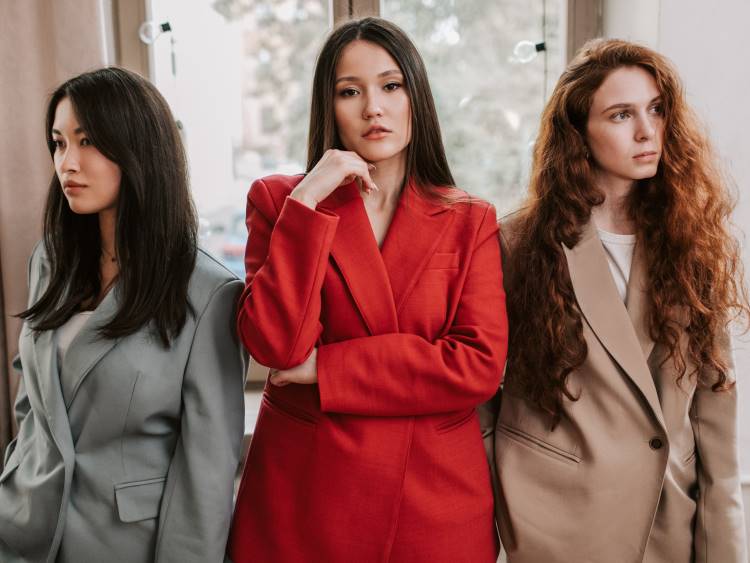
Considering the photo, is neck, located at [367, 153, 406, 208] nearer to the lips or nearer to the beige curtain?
the lips

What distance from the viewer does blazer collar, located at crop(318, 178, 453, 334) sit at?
1.28 meters

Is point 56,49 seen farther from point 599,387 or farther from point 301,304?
point 599,387

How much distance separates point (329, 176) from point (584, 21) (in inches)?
53.1

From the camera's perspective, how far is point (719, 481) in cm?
142

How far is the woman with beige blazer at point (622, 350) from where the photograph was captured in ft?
4.50

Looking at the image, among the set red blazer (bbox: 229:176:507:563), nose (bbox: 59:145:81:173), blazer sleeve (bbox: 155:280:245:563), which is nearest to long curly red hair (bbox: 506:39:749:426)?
red blazer (bbox: 229:176:507:563)

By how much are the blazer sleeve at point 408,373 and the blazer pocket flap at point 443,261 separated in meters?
0.13

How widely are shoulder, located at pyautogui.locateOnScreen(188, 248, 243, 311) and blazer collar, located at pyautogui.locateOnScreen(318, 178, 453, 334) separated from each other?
248 mm

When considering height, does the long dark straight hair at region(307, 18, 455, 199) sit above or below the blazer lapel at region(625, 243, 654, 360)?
above

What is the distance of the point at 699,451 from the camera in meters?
1.46

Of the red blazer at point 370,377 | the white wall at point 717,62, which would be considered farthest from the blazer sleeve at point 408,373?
the white wall at point 717,62

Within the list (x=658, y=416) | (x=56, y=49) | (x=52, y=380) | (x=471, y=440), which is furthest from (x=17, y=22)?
(x=658, y=416)

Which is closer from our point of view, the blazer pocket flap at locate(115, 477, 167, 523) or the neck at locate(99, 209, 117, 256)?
the blazer pocket flap at locate(115, 477, 167, 523)

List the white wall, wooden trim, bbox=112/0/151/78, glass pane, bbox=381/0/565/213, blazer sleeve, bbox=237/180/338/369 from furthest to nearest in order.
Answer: glass pane, bbox=381/0/565/213 → wooden trim, bbox=112/0/151/78 → the white wall → blazer sleeve, bbox=237/180/338/369
